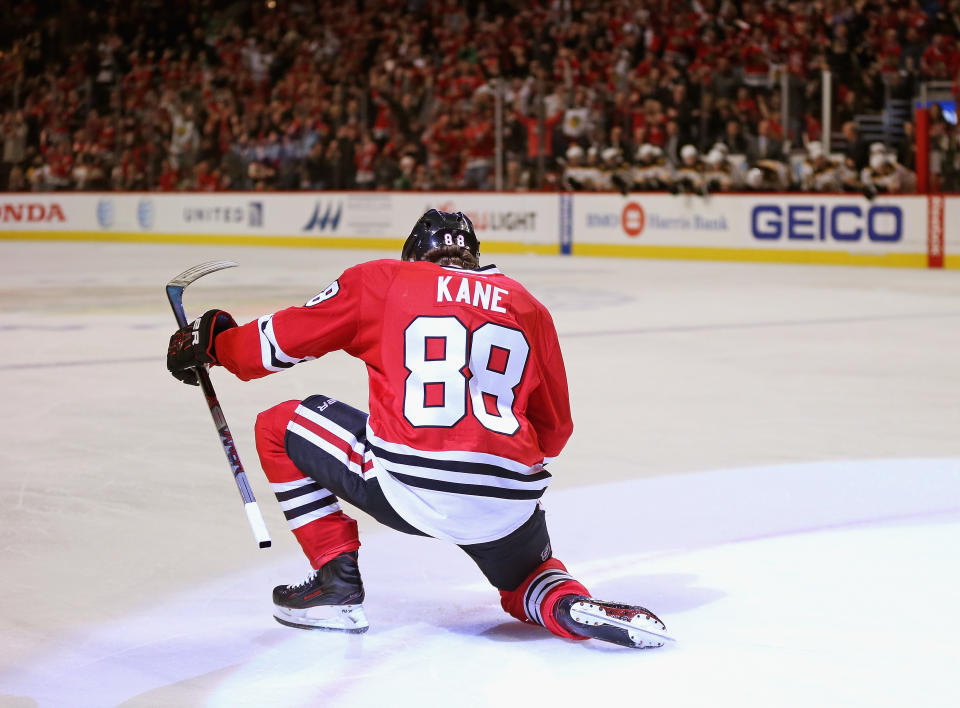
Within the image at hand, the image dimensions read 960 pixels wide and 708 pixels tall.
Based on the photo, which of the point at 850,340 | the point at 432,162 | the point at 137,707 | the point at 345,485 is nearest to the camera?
the point at 137,707

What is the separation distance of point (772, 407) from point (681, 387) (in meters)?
0.75

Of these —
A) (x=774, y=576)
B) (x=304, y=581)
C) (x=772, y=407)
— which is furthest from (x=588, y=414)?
(x=304, y=581)

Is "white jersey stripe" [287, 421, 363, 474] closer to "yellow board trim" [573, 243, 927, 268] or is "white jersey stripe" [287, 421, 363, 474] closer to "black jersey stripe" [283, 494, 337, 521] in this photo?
"black jersey stripe" [283, 494, 337, 521]

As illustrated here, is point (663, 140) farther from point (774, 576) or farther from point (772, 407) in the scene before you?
point (774, 576)

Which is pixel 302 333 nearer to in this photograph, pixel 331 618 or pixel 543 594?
pixel 331 618

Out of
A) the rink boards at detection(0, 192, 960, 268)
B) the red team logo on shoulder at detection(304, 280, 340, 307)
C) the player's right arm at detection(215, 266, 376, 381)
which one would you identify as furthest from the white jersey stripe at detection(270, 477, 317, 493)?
the rink boards at detection(0, 192, 960, 268)

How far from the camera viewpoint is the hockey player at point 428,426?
3.03 m

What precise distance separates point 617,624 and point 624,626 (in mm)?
16

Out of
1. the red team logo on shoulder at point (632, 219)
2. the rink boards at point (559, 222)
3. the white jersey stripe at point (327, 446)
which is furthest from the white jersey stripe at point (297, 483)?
the red team logo on shoulder at point (632, 219)

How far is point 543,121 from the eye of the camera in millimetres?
19281

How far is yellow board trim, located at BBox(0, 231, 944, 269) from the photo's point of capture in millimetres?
16386

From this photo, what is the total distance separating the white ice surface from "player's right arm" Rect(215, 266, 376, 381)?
2.15 feet

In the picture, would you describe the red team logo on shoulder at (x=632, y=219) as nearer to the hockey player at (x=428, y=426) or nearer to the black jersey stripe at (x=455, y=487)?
the hockey player at (x=428, y=426)

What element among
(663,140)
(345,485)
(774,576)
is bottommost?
(774,576)
